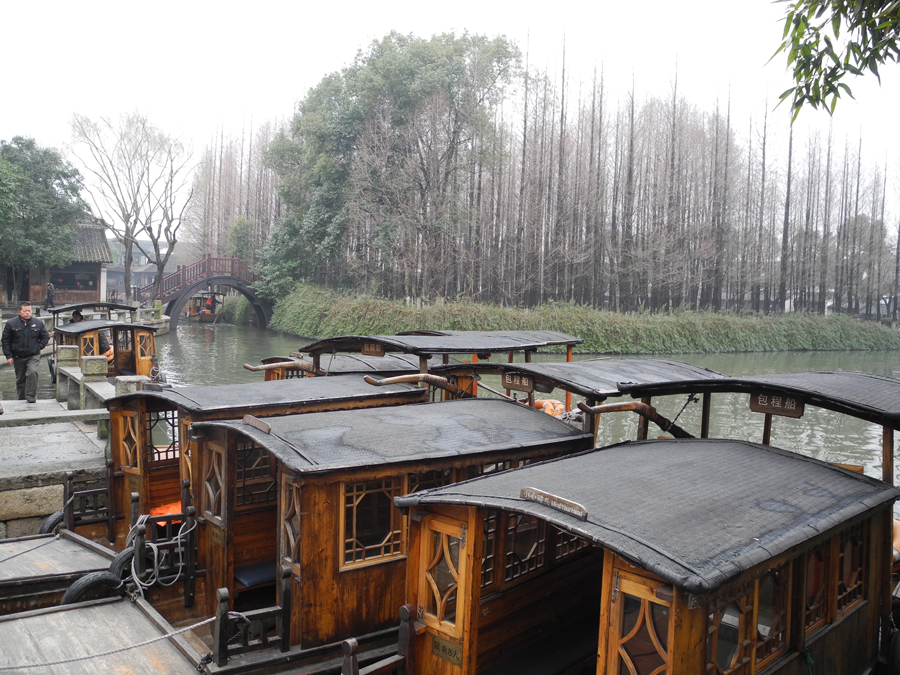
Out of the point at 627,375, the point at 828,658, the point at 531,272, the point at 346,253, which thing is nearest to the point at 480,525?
the point at 828,658

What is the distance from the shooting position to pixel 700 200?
3127cm

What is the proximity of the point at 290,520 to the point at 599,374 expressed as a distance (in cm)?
338

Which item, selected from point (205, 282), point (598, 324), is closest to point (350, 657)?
point (598, 324)

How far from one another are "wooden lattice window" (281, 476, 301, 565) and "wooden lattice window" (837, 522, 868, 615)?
3.32m

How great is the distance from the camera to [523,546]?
4586mm

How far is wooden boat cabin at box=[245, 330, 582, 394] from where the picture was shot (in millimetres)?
7926

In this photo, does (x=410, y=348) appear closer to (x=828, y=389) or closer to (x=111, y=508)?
(x=111, y=508)

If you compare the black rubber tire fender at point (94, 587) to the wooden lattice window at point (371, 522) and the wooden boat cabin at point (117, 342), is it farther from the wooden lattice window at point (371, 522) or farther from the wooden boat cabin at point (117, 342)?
the wooden boat cabin at point (117, 342)

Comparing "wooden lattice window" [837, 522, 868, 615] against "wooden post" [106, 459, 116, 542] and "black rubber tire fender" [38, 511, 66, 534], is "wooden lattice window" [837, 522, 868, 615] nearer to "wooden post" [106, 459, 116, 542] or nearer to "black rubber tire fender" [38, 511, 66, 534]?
"wooden post" [106, 459, 116, 542]

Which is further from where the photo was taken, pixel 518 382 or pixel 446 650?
pixel 518 382

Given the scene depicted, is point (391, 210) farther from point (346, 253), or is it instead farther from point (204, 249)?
point (204, 249)

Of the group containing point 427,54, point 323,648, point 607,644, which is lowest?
point 323,648

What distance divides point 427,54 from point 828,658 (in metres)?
26.3

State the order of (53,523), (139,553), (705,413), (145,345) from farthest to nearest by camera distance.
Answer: (145,345), (53,523), (705,413), (139,553)
